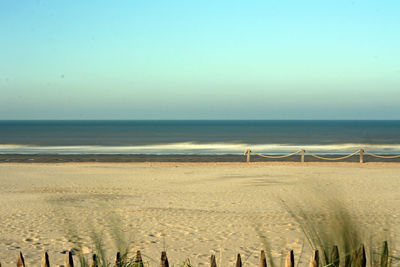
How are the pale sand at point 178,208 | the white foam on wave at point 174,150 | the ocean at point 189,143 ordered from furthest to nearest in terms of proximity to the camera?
the ocean at point 189,143, the white foam on wave at point 174,150, the pale sand at point 178,208

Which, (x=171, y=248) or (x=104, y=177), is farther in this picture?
(x=104, y=177)

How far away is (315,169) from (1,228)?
51.1 feet

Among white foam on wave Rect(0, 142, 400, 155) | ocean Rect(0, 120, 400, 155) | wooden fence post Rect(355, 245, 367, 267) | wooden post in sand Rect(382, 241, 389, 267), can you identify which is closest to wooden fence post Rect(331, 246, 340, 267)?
wooden fence post Rect(355, 245, 367, 267)

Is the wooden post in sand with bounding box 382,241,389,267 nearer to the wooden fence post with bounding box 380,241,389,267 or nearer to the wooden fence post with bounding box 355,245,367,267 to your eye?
the wooden fence post with bounding box 380,241,389,267

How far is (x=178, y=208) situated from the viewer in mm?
10797

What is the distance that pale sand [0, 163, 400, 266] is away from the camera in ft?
23.4

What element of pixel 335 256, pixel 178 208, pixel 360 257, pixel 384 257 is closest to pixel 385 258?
pixel 384 257

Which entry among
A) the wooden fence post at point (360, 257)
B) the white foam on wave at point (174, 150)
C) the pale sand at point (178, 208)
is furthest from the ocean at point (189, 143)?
the pale sand at point (178, 208)

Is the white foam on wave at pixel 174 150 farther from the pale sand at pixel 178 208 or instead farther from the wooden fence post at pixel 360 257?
the wooden fence post at pixel 360 257

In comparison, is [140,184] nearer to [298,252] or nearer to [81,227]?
[81,227]

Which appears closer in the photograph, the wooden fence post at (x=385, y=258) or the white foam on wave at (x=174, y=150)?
the wooden fence post at (x=385, y=258)

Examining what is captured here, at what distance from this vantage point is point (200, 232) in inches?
325

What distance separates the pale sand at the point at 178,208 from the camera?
23.4 ft

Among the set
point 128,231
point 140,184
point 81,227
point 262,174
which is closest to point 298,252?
point 128,231
